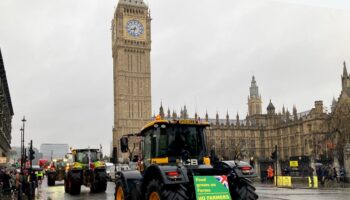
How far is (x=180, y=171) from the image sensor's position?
879cm

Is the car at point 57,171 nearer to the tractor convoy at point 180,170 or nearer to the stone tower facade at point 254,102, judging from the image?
the tractor convoy at point 180,170

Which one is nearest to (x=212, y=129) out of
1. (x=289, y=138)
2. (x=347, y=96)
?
(x=289, y=138)

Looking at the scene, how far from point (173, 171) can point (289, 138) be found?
325 feet

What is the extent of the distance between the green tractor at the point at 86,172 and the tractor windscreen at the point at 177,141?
1151 cm

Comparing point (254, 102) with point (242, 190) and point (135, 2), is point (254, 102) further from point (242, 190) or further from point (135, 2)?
point (242, 190)

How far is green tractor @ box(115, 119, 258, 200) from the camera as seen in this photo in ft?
28.3

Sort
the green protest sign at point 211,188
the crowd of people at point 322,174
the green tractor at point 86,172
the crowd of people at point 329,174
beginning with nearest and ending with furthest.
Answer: the green protest sign at point 211,188
the green tractor at point 86,172
the crowd of people at point 322,174
the crowd of people at point 329,174

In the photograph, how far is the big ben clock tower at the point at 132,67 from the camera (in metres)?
103

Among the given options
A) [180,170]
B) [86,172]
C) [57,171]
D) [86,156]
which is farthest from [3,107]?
[180,170]

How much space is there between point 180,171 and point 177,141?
1525mm

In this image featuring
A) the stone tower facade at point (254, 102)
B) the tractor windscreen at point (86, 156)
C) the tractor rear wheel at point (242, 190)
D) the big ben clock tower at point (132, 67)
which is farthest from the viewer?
the stone tower facade at point (254, 102)

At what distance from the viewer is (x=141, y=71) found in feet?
344

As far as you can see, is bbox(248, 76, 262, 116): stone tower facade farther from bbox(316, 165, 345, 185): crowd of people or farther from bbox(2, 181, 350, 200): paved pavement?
bbox(2, 181, 350, 200): paved pavement

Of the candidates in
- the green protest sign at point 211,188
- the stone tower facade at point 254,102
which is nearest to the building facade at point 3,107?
the green protest sign at point 211,188
